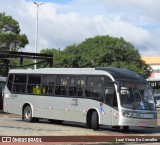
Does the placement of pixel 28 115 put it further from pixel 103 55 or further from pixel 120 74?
pixel 103 55

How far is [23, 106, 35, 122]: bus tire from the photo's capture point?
2380 cm

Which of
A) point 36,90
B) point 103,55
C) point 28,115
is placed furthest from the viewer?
point 103,55

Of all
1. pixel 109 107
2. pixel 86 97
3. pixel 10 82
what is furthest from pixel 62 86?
pixel 10 82

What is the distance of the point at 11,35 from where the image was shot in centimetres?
5759

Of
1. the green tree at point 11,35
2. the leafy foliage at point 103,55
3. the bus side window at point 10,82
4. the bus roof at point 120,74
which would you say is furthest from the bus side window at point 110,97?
the leafy foliage at point 103,55

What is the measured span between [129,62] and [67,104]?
160 feet

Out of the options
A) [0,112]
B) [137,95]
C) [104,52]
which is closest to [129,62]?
[104,52]

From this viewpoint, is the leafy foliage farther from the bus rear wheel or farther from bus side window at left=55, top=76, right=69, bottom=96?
bus side window at left=55, top=76, right=69, bottom=96

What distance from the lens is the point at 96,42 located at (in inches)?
2852

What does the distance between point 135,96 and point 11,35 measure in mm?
39746

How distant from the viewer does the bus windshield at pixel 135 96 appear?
1956cm

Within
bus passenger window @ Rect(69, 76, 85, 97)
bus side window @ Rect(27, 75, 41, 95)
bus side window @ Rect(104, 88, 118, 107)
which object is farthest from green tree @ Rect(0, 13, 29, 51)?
bus side window @ Rect(104, 88, 118, 107)

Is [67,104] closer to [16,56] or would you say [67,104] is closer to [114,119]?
[114,119]

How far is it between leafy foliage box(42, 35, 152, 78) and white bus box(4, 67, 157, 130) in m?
41.8
